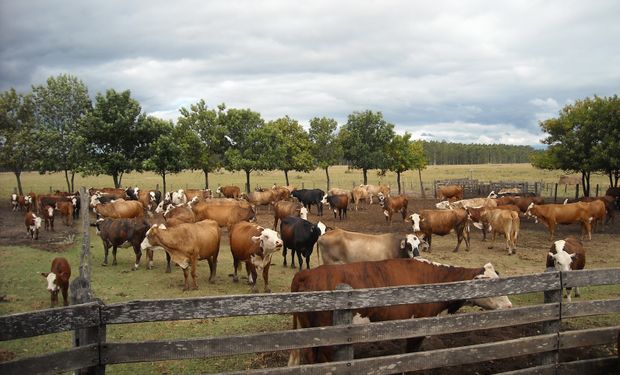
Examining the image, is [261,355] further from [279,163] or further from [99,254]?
[279,163]

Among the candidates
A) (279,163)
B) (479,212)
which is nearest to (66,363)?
(479,212)

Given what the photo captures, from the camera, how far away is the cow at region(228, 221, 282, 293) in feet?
43.6

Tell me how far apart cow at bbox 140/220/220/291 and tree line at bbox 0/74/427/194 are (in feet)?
70.7

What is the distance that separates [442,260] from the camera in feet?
58.9

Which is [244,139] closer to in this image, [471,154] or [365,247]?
[365,247]

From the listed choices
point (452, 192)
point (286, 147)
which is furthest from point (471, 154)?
point (452, 192)

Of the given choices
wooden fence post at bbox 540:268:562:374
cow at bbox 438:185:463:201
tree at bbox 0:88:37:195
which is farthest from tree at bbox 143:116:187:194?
wooden fence post at bbox 540:268:562:374

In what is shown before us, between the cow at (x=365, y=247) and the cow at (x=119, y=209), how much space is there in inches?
631

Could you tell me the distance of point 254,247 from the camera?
44.4 ft

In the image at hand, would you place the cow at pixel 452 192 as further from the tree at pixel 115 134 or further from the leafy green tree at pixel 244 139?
the tree at pixel 115 134

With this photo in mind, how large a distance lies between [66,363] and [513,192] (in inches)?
1482

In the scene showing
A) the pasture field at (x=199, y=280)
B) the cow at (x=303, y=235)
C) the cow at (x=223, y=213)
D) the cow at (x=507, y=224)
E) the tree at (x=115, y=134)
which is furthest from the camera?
the tree at (x=115, y=134)

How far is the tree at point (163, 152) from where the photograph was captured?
34.7 metres

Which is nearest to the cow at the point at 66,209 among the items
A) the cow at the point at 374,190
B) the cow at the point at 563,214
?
the cow at the point at 374,190
